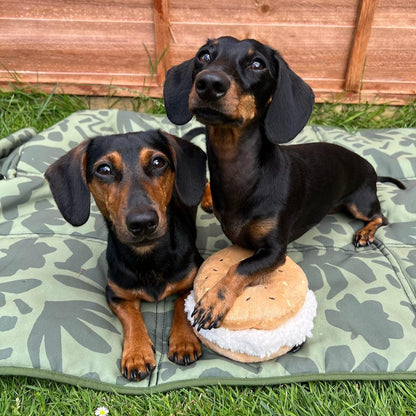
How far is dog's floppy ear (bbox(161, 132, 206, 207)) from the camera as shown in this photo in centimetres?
217

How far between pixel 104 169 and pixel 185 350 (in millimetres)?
1000

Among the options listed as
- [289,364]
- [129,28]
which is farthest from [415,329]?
[129,28]

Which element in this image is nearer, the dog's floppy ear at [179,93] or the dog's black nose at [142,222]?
the dog's black nose at [142,222]

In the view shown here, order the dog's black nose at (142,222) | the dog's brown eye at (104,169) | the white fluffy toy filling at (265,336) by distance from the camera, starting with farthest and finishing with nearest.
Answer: the dog's brown eye at (104,169) < the white fluffy toy filling at (265,336) < the dog's black nose at (142,222)

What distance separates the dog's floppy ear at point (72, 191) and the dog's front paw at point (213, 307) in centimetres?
73

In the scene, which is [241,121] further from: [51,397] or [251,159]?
[51,397]

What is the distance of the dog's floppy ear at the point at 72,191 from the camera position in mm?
2105

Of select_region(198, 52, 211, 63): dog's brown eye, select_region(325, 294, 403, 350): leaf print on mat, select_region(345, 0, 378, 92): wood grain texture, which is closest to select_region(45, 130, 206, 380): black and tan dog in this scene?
select_region(198, 52, 211, 63): dog's brown eye

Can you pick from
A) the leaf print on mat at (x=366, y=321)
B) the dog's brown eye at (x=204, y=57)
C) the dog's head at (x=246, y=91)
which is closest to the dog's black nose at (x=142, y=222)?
the dog's head at (x=246, y=91)

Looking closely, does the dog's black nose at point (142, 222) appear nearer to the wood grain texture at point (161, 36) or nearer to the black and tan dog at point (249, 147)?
the black and tan dog at point (249, 147)

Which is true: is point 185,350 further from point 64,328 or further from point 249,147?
point 249,147

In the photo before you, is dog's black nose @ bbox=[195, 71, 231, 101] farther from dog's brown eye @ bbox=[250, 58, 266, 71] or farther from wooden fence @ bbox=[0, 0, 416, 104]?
wooden fence @ bbox=[0, 0, 416, 104]

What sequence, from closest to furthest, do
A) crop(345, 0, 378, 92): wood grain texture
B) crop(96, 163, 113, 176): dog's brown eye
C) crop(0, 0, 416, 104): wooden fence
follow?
crop(96, 163, 113, 176): dog's brown eye → crop(345, 0, 378, 92): wood grain texture → crop(0, 0, 416, 104): wooden fence

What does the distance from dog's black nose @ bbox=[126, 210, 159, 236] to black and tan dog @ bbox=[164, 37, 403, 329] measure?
46 cm
